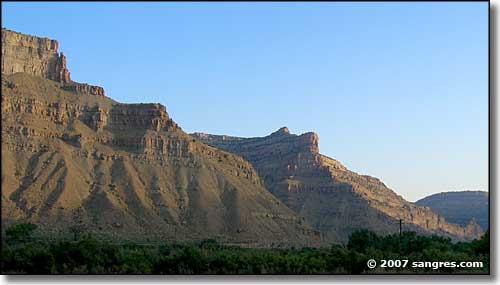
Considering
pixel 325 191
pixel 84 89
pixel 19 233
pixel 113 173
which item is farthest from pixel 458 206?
pixel 19 233

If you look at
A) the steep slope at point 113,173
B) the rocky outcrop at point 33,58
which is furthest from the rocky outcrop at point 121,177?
the rocky outcrop at point 33,58

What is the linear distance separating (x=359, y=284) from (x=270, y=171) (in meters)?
113

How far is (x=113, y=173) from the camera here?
80.4m

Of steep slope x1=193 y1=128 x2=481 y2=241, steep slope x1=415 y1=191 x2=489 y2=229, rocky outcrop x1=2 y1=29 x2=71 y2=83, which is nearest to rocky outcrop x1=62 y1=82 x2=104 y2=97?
rocky outcrop x1=2 y1=29 x2=71 y2=83

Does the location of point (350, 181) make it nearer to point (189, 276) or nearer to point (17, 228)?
point (17, 228)

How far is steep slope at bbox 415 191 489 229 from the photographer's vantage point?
12544cm

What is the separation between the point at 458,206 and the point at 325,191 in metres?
36.5

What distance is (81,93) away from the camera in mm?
95312

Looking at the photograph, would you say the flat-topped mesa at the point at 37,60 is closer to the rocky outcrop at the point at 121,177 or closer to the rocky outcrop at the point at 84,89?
the rocky outcrop at the point at 84,89

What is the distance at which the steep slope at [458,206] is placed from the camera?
12544 centimetres

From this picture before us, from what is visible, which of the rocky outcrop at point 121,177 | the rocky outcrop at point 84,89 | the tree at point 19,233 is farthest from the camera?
the rocky outcrop at point 84,89

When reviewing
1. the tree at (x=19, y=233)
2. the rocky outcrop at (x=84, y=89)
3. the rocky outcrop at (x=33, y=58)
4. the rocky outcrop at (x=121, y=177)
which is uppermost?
the rocky outcrop at (x=33, y=58)

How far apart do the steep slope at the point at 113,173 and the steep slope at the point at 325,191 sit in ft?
58.8

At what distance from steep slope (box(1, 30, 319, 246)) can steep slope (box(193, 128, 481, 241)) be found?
17923 millimetres
